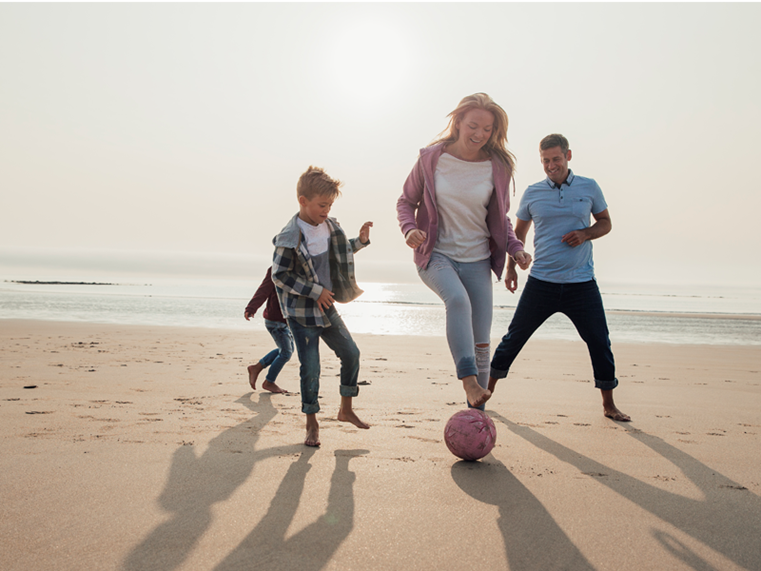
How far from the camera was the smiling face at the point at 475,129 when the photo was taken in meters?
3.70

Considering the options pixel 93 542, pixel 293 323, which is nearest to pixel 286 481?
pixel 93 542

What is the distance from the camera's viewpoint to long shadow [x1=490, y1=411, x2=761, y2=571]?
2002mm

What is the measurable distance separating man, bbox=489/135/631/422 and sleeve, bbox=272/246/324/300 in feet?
5.72

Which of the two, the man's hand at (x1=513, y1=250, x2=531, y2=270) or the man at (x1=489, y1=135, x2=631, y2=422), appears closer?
the man's hand at (x1=513, y1=250, x2=531, y2=270)

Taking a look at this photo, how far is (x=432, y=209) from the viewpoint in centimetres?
374

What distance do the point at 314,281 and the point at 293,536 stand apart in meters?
1.84

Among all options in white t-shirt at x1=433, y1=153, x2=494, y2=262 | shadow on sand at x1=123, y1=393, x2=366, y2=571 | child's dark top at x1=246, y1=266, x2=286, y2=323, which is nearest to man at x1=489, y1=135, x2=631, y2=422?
white t-shirt at x1=433, y1=153, x2=494, y2=262

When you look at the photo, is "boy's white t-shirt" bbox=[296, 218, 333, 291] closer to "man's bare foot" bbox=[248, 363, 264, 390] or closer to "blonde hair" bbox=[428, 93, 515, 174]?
"blonde hair" bbox=[428, 93, 515, 174]

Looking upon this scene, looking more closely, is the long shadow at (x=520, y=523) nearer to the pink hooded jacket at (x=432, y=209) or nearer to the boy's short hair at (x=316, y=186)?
the pink hooded jacket at (x=432, y=209)

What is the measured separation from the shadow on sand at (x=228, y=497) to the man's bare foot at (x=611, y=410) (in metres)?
2.26

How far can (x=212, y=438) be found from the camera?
3.53m

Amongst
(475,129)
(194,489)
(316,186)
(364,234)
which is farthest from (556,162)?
(194,489)

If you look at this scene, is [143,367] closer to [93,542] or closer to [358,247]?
[358,247]

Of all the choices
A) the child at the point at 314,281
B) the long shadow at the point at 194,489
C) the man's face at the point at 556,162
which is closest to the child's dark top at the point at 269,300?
the long shadow at the point at 194,489
